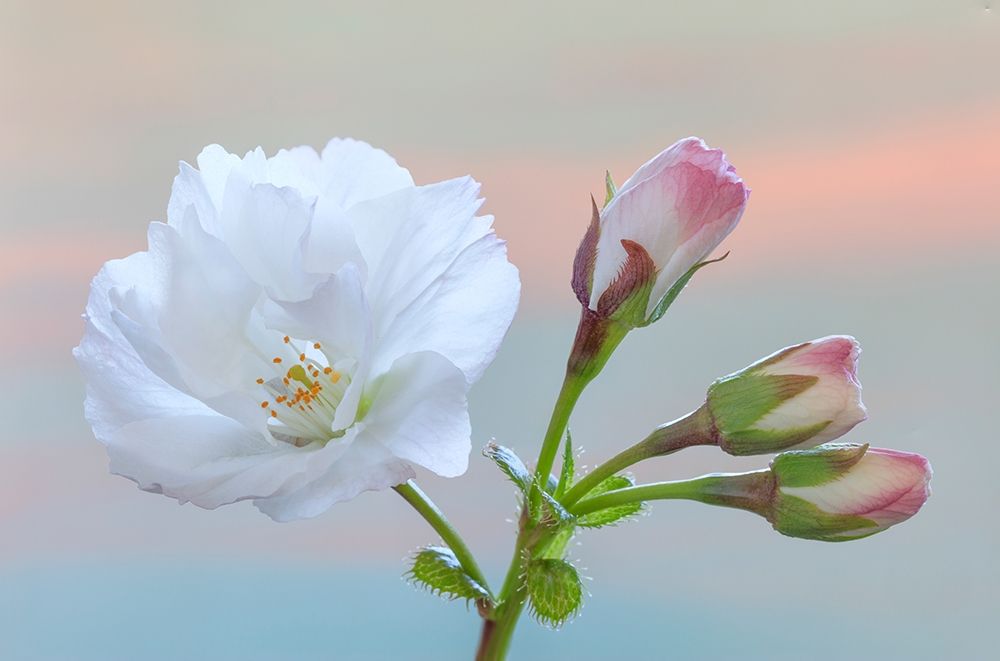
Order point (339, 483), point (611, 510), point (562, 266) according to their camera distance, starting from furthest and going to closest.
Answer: point (562, 266) → point (611, 510) → point (339, 483)

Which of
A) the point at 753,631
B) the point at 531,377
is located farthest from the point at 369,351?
the point at 753,631

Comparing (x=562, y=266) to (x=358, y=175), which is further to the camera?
(x=562, y=266)

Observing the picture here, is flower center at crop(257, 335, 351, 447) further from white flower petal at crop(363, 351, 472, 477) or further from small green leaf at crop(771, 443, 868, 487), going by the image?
small green leaf at crop(771, 443, 868, 487)

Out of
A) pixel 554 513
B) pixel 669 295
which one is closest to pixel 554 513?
pixel 554 513

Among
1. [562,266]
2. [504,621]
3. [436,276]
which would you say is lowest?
[504,621]

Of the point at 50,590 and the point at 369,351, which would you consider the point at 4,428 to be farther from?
the point at 369,351

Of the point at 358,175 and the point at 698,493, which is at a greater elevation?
the point at 358,175

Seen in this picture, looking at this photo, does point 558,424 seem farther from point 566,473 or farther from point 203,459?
point 203,459

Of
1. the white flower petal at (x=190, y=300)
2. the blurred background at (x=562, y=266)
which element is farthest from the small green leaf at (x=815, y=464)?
the blurred background at (x=562, y=266)
